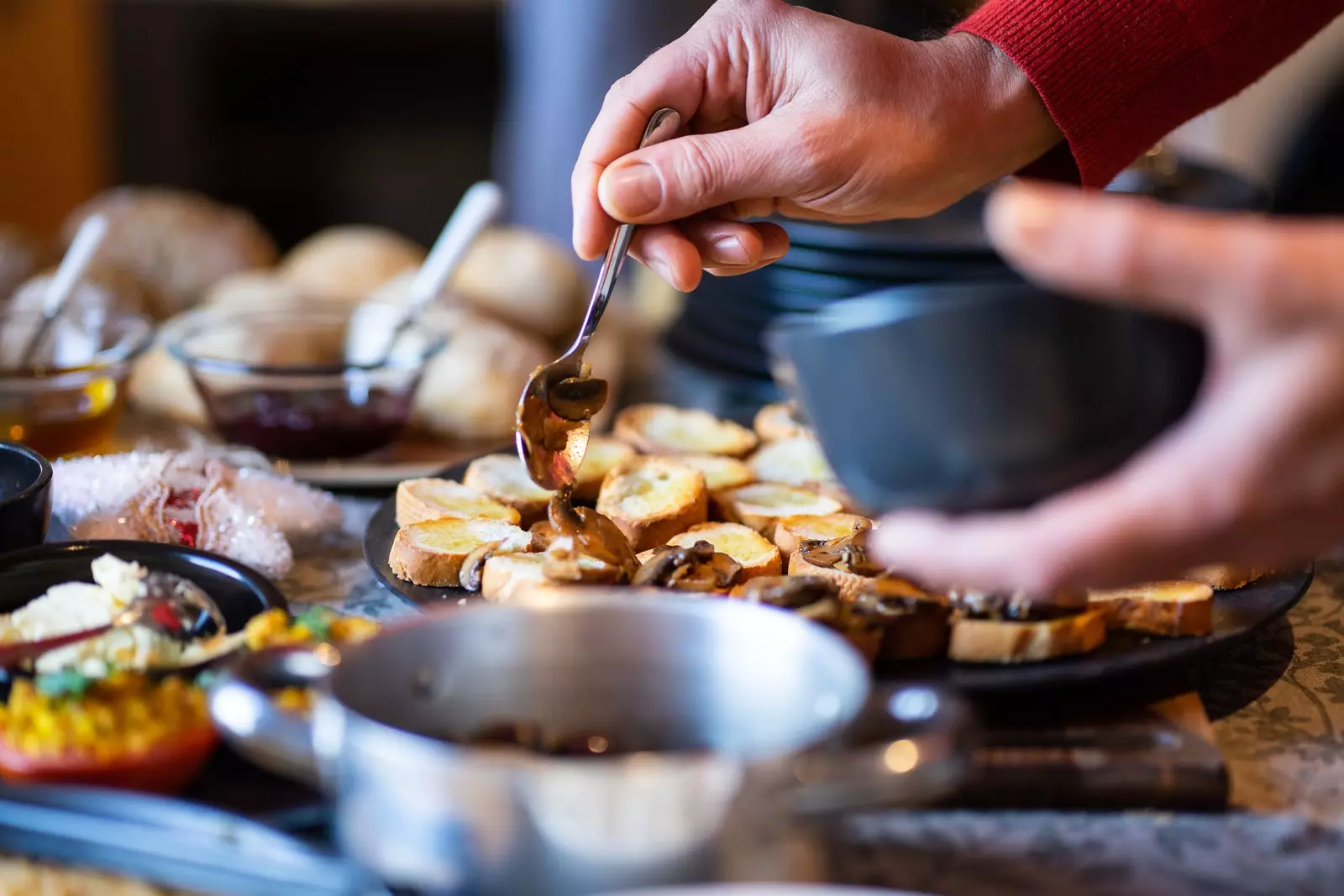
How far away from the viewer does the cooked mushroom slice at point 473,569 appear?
1.18m

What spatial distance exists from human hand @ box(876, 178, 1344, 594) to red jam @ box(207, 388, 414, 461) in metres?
1.05

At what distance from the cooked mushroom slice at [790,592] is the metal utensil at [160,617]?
41 centimetres

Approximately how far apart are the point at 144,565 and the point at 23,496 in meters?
0.13

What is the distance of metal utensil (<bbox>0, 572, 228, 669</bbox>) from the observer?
3.19 ft

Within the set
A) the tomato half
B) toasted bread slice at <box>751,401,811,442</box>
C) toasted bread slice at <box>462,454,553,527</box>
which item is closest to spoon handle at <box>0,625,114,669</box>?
the tomato half

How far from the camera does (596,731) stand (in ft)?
2.78

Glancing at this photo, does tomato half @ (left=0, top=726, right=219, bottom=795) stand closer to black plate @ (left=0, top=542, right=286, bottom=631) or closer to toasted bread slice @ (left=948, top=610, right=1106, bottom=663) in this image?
black plate @ (left=0, top=542, right=286, bottom=631)

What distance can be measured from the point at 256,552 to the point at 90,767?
0.45 meters

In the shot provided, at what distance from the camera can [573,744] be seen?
32.2 inches

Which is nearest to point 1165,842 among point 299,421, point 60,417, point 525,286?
point 299,421

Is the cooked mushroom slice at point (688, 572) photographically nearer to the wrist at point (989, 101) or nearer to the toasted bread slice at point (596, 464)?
the toasted bread slice at point (596, 464)

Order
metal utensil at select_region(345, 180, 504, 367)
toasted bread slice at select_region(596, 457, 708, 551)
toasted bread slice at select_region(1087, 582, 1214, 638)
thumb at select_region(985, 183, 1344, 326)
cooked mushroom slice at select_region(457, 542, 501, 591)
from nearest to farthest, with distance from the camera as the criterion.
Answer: thumb at select_region(985, 183, 1344, 326) → toasted bread slice at select_region(1087, 582, 1214, 638) → cooked mushroom slice at select_region(457, 542, 501, 591) → toasted bread slice at select_region(596, 457, 708, 551) → metal utensil at select_region(345, 180, 504, 367)

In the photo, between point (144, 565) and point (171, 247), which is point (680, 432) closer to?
point (144, 565)

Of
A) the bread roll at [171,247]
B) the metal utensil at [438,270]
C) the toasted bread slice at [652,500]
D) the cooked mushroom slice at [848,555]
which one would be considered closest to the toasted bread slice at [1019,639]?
the cooked mushroom slice at [848,555]
